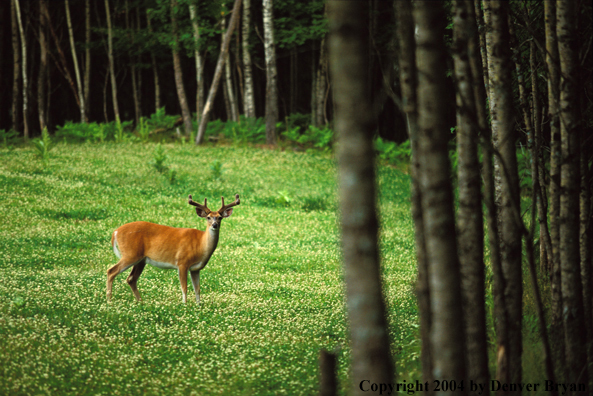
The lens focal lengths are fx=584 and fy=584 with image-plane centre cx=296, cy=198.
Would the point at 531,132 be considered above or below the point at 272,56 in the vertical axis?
below

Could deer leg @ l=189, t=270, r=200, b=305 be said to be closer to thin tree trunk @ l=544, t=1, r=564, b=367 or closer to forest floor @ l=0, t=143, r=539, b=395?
forest floor @ l=0, t=143, r=539, b=395

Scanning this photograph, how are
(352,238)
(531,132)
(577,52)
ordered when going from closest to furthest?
(352,238)
(577,52)
(531,132)

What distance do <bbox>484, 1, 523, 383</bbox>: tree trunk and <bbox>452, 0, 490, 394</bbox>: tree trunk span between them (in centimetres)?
46

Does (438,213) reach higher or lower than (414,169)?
lower

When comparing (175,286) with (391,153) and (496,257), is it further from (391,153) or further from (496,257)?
(391,153)

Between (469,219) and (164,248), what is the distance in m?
5.58

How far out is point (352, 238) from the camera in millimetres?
2799

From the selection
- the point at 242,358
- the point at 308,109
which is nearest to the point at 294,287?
the point at 242,358

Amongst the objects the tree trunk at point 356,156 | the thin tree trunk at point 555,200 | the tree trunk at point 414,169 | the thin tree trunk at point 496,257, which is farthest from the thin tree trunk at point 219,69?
the tree trunk at point 356,156

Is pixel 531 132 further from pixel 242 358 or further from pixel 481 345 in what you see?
pixel 242 358

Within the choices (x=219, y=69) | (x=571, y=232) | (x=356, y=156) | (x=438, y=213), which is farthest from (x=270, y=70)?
(x=356, y=156)

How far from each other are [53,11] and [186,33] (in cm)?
1621

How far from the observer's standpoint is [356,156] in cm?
279

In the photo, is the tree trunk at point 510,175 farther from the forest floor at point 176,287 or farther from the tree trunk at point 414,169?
the forest floor at point 176,287
